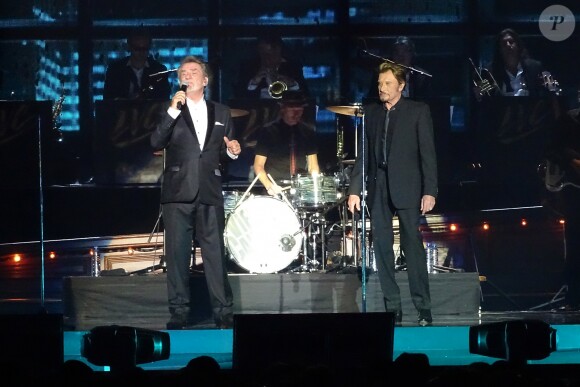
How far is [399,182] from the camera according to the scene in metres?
7.67

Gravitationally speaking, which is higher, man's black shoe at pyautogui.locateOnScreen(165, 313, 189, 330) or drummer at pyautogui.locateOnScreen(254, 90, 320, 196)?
drummer at pyautogui.locateOnScreen(254, 90, 320, 196)

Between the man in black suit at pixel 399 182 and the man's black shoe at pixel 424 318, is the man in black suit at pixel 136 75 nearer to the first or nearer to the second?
the man in black suit at pixel 399 182

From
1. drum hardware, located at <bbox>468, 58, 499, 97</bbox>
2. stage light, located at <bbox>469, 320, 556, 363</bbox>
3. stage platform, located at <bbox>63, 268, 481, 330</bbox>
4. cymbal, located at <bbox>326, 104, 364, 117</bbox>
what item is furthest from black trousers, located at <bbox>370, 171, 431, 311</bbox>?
drum hardware, located at <bbox>468, 58, 499, 97</bbox>

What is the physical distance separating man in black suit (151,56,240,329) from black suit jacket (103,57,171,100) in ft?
8.88

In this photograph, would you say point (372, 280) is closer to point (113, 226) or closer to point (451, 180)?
point (451, 180)

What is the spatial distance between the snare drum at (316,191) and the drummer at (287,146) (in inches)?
14.7

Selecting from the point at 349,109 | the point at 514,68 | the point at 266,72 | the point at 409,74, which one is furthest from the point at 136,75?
the point at 514,68

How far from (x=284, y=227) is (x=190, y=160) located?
1.84 m

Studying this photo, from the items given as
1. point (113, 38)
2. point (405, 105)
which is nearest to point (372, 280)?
point (405, 105)

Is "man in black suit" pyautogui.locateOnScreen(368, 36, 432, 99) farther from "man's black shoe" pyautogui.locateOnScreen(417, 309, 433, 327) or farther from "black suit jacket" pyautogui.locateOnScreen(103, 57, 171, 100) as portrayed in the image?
"man's black shoe" pyautogui.locateOnScreen(417, 309, 433, 327)

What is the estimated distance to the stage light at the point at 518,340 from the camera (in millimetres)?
4613

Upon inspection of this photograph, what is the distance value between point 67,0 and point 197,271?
3.03 meters

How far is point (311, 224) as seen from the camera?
9414mm

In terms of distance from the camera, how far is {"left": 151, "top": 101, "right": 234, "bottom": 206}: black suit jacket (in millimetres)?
7684
